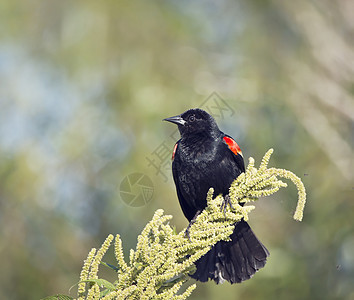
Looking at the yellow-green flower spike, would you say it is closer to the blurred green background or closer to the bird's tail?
the bird's tail

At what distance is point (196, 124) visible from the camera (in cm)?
387

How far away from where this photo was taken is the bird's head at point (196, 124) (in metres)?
3.79

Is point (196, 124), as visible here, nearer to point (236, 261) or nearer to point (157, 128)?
point (236, 261)

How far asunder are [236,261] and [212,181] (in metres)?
0.57

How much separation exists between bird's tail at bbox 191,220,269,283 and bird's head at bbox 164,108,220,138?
82cm

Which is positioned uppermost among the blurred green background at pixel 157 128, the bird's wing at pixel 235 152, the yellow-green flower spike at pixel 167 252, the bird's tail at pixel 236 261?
the blurred green background at pixel 157 128

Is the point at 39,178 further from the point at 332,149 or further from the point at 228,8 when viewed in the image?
the point at 228,8

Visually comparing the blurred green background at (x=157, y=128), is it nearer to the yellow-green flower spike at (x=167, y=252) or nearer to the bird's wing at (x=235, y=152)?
the bird's wing at (x=235, y=152)

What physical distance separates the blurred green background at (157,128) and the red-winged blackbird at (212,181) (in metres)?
1.80

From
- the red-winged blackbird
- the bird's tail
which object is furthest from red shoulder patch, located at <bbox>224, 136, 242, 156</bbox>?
the bird's tail

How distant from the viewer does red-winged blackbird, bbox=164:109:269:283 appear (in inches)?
127

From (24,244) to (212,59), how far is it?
531cm

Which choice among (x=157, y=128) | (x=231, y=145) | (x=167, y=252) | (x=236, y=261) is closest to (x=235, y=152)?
(x=231, y=145)

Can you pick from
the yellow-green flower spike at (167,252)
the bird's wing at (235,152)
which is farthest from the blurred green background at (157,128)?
the yellow-green flower spike at (167,252)
